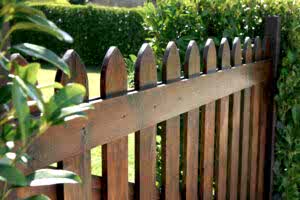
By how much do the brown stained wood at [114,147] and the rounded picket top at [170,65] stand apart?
0.33 m

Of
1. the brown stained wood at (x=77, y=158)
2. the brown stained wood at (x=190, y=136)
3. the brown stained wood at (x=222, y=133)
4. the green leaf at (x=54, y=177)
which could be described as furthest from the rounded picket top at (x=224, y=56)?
the green leaf at (x=54, y=177)

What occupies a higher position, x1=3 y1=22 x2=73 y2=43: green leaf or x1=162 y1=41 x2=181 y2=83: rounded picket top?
x1=3 y1=22 x2=73 y2=43: green leaf

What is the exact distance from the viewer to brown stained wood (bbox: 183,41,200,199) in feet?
6.86

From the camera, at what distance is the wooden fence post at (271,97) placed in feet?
9.68

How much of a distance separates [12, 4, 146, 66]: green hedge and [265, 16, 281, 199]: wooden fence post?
34.3ft

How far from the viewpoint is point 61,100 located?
74cm

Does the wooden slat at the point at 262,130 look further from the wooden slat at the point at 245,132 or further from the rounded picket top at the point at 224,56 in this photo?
the rounded picket top at the point at 224,56

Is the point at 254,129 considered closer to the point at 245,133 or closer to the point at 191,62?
the point at 245,133

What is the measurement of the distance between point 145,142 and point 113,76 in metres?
0.33

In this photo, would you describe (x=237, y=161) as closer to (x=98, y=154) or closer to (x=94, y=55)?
(x=98, y=154)

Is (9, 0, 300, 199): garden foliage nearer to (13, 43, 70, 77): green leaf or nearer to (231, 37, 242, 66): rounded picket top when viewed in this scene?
(231, 37, 242, 66): rounded picket top

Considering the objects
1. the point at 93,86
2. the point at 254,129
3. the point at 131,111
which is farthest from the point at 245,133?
the point at 93,86

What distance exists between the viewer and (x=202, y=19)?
2975 millimetres

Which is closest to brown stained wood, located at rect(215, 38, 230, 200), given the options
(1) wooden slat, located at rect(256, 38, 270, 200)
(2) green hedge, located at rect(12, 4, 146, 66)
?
(1) wooden slat, located at rect(256, 38, 270, 200)
